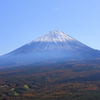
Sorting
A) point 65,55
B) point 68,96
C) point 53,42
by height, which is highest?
point 53,42

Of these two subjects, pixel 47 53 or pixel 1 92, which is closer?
pixel 1 92

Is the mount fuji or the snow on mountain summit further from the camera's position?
the snow on mountain summit

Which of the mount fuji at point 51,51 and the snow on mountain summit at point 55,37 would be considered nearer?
the mount fuji at point 51,51

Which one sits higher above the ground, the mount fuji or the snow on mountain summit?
the snow on mountain summit

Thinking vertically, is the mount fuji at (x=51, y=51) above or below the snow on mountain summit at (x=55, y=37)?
below

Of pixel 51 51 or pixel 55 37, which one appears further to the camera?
pixel 55 37

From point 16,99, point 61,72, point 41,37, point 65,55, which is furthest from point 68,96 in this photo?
point 41,37

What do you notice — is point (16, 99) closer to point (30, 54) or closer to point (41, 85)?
point (41, 85)
